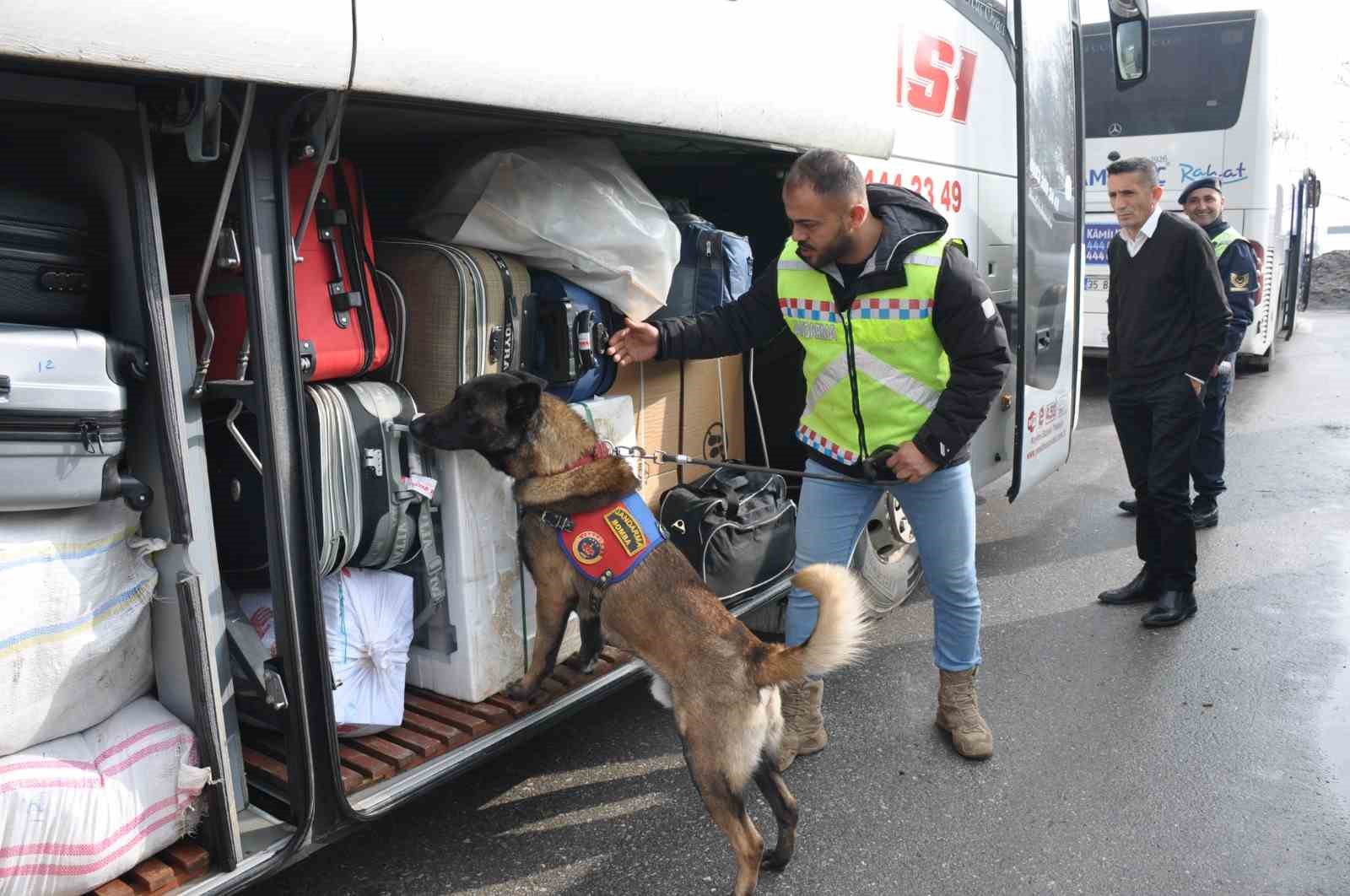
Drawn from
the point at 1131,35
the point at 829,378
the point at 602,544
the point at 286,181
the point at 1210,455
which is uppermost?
the point at 1131,35

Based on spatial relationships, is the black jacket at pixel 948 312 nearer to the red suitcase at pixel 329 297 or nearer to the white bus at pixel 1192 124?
the red suitcase at pixel 329 297

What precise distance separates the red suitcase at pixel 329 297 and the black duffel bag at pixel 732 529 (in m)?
1.30

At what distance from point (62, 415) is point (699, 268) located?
222 cm

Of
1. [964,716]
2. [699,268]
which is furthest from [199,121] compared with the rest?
[964,716]

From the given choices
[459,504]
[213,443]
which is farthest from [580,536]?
[213,443]

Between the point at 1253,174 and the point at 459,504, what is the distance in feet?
30.3

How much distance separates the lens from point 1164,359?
4.43 metres

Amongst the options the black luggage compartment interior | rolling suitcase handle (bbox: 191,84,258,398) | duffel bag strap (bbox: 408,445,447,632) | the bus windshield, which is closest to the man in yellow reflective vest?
the black luggage compartment interior

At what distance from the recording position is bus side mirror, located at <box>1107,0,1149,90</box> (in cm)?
494

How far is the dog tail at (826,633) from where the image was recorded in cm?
251

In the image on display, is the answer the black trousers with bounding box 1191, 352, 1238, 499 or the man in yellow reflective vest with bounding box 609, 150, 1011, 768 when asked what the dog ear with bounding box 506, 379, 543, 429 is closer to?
the man in yellow reflective vest with bounding box 609, 150, 1011, 768

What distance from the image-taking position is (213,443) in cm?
258

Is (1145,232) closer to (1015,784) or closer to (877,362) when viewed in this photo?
(877,362)

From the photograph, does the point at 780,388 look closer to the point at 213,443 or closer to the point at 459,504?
the point at 459,504
